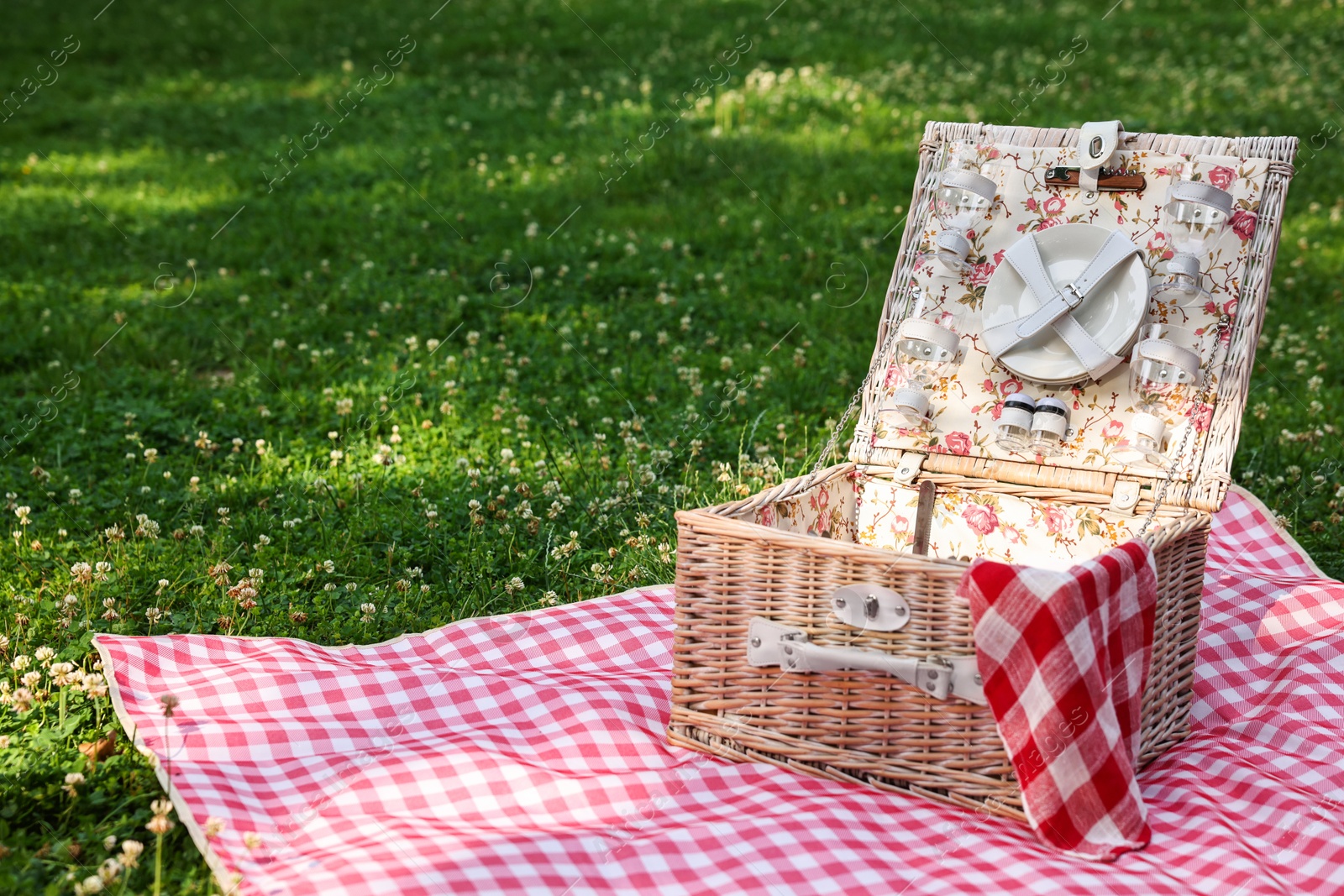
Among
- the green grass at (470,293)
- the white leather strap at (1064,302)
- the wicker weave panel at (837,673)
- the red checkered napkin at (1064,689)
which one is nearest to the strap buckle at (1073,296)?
the white leather strap at (1064,302)

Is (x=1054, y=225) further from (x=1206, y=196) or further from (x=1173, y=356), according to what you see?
(x=1173, y=356)

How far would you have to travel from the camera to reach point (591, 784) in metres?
2.66

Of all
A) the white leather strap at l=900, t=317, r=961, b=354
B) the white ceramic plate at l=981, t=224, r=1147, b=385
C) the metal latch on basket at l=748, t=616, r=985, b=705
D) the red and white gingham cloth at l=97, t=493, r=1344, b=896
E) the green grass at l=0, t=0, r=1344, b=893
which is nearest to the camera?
the red and white gingham cloth at l=97, t=493, r=1344, b=896

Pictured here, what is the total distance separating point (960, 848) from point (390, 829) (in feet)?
3.85

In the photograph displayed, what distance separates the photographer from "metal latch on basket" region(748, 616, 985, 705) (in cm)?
248

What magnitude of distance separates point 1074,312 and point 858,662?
1417 millimetres

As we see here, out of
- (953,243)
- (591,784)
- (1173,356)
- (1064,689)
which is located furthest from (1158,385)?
(591,784)

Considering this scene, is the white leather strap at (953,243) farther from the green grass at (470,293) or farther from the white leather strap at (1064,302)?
the green grass at (470,293)

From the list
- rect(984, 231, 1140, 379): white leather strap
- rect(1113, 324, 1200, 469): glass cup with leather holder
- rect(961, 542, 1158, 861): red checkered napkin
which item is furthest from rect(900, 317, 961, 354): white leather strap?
rect(961, 542, 1158, 861): red checkered napkin

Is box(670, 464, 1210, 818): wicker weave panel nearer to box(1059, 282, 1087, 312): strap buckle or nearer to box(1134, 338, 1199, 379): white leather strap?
box(1134, 338, 1199, 379): white leather strap

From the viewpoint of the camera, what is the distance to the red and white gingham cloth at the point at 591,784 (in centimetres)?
234

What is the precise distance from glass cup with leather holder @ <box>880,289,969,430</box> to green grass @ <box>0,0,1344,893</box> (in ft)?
2.16

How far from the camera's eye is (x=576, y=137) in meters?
8.74

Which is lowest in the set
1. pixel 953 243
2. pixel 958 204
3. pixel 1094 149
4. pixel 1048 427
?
pixel 1048 427
